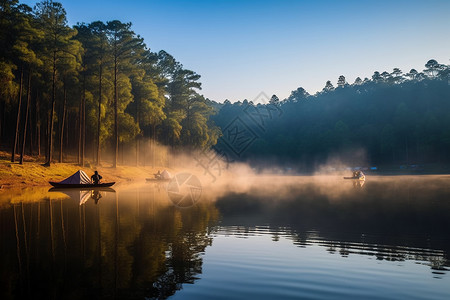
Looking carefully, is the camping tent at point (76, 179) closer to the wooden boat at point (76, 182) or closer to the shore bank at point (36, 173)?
the wooden boat at point (76, 182)

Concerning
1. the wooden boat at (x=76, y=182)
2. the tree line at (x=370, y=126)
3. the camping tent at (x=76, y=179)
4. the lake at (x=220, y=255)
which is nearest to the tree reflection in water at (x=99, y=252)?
the lake at (x=220, y=255)

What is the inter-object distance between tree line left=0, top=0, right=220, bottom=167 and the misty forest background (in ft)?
0.55

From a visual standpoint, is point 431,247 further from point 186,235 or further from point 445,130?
point 445,130

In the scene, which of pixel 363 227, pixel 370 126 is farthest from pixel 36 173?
A: pixel 370 126

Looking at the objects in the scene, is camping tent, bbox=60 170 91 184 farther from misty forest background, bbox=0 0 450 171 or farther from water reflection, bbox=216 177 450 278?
water reflection, bbox=216 177 450 278

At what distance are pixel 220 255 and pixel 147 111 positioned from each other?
190 ft

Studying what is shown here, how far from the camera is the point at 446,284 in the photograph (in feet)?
27.5

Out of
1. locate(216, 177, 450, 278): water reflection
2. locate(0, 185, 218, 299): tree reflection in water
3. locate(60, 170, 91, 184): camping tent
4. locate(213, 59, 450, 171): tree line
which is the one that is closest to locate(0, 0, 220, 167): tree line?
locate(60, 170, 91, 184): camping tent

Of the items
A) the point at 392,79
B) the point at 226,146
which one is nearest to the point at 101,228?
the point at 226,146

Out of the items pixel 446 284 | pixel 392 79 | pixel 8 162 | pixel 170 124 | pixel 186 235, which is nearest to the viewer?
pixel 446 284

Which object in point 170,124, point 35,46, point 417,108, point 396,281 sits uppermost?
point 417,108

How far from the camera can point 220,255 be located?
11.5m

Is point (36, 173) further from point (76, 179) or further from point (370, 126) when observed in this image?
point (370, 126)

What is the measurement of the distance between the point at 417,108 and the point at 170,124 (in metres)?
121
